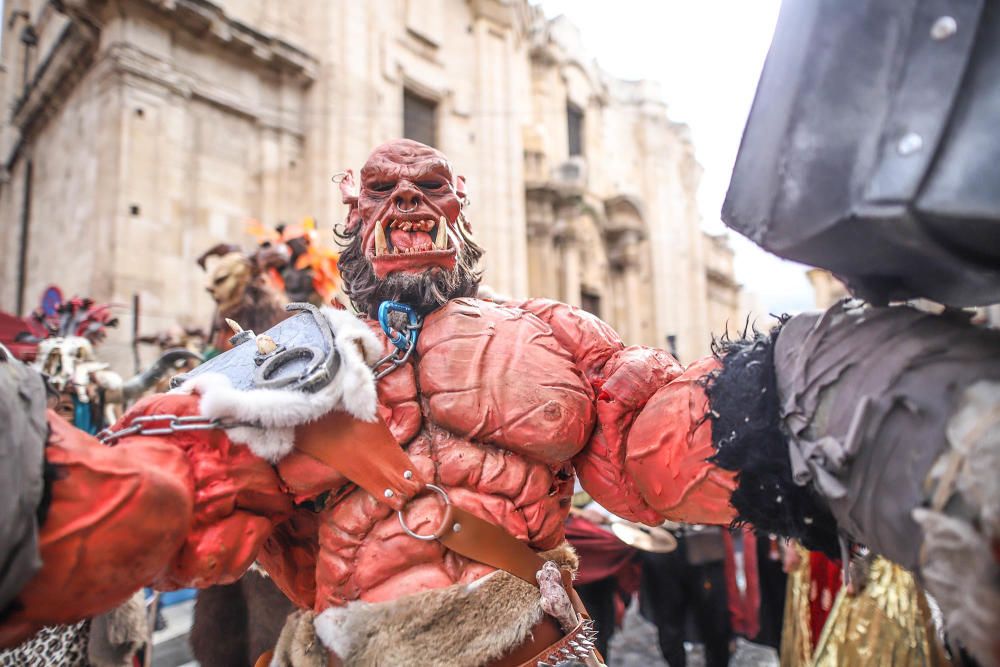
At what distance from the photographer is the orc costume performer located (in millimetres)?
1006

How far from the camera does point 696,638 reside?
13.0 ft

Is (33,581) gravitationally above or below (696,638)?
above

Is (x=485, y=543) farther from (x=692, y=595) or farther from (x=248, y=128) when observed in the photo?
(x=248, y=128)

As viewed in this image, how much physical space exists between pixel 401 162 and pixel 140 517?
996 millimetres

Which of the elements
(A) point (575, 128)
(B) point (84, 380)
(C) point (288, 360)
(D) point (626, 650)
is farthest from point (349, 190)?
(A) point (575, 128)

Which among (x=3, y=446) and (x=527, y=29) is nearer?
(x=3, y=446)

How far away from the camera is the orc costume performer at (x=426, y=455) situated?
1.01m

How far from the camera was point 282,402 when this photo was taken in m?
1.22

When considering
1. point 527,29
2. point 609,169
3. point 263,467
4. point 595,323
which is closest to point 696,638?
point 595,323

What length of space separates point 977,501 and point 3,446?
1266mm

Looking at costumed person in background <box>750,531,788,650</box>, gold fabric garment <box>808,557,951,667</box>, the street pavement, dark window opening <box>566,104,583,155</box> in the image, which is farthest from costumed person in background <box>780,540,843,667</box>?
dark window opening <box>566,104,583,155</box>

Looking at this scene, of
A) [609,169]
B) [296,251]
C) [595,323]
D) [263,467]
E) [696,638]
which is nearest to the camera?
[263,467]

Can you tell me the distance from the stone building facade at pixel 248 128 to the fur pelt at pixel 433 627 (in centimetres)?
346

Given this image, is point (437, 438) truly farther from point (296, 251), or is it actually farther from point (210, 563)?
point (296, 251)
